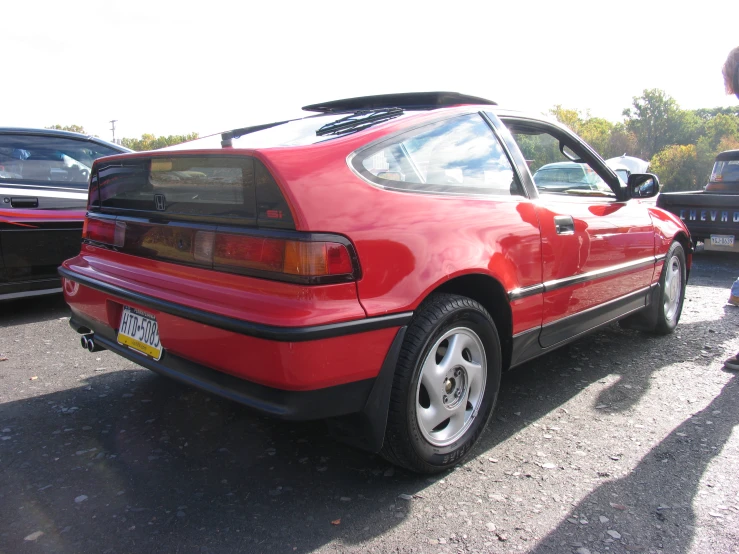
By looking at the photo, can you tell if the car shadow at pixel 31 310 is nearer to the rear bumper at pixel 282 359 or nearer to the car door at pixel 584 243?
the rear bumper at pixel 282 359

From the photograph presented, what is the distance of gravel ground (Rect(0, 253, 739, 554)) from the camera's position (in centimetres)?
195

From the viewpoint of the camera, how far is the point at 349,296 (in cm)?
194

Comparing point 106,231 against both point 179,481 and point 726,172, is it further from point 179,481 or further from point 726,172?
point 726,172

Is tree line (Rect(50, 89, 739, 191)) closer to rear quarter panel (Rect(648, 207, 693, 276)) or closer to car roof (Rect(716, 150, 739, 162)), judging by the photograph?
car roof (Rect(716, 150, 739, 162))

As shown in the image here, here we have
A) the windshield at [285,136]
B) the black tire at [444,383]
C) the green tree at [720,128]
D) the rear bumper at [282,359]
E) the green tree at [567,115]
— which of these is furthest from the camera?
the green tree at [720,128]

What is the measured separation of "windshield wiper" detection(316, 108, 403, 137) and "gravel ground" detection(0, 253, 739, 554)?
1.20 metres

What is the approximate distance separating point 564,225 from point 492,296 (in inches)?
27.9

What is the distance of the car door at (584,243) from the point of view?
2949 mm

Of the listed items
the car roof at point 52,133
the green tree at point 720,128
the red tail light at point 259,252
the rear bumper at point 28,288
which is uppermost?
the green tree at point 720,128

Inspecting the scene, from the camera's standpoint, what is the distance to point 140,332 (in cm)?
236

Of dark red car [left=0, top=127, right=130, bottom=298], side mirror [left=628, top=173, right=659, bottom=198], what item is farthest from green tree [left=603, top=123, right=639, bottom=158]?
dark red car [left=0, top=127, right=130, bottom=298]

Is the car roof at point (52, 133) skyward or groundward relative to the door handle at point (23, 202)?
skyward

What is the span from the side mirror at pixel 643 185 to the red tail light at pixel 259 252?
258 cm

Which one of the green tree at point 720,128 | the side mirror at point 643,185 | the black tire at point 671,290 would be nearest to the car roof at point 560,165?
the side mirror at point 643,185
